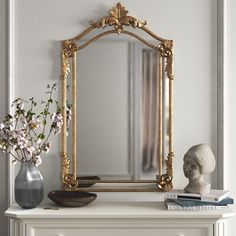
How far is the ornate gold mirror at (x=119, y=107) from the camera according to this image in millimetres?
3246

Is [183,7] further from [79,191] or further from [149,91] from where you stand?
[79,191]

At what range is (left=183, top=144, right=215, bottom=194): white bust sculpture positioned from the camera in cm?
302

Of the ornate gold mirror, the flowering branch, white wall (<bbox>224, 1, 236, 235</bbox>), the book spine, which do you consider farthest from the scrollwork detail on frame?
the book spine

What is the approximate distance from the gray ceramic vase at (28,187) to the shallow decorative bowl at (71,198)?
3.3 inches

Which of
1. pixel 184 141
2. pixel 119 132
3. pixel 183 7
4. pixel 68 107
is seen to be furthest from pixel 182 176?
pixel 183 7

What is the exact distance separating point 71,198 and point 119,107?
622 millimetres

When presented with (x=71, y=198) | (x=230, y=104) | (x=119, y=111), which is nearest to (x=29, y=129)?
(x=71, y=198)

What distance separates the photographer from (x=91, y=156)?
3254 mm

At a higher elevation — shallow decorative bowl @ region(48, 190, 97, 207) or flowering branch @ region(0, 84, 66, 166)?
flowering branch @ region(0, 84, 66, 166)

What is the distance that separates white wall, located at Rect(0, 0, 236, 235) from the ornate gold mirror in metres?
0.07

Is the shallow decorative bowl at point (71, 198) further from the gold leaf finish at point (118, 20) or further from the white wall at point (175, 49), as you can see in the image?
the gold leaf finish at point (118, 20)

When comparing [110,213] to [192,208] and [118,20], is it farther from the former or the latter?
[118,20]

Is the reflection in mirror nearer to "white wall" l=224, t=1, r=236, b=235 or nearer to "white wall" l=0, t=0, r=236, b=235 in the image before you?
"white wall" l=0, t=0, r=236, b=235

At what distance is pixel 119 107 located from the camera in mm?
3258
